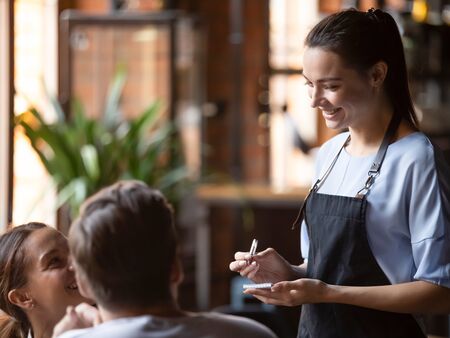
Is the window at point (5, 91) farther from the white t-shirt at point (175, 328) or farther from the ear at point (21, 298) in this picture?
the white t-shirt at point (175, 328)

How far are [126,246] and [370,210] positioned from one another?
54 centimetres

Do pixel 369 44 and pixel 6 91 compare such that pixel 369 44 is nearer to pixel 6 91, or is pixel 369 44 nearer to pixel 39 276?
pixel 39 276

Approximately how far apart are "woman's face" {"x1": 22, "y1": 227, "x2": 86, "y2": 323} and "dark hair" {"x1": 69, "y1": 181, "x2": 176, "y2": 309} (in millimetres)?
411

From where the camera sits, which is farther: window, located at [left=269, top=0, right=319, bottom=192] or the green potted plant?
window, located at [left=269, top=0, right=319, bottom=192]

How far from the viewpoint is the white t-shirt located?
1.38 meters

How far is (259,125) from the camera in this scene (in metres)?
6.92

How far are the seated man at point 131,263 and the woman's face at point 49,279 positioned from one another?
39cm

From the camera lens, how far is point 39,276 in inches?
70.8

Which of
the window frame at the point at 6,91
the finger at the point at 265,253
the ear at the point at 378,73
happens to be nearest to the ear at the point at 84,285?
the finger at the point at 265,253

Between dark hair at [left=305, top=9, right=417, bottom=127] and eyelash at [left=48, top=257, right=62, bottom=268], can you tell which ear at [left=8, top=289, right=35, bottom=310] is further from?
dark hair at [left=305, top=9, right=417, bottom=127]

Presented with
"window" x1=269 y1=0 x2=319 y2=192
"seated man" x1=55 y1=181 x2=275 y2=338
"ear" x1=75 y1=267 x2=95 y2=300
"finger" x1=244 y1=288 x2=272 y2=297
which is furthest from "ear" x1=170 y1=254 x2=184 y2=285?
"window" x1=269 y1=0 x2=319 y2=192

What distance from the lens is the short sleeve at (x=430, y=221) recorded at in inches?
65.0

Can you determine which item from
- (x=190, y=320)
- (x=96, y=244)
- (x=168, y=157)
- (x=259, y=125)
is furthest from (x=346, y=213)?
(x=259, y=125)

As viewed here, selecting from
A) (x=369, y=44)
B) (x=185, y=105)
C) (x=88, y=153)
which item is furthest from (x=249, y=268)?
(x=185, y=105)
